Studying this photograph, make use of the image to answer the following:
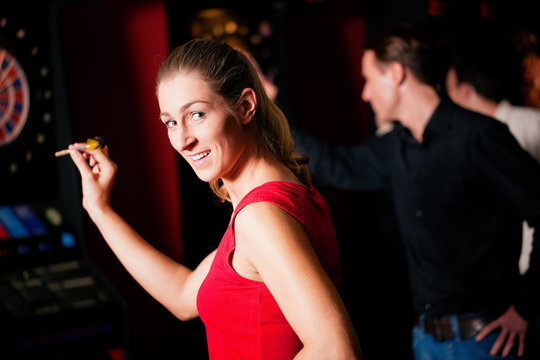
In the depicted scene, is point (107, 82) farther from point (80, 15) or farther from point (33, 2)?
point (33, 2)

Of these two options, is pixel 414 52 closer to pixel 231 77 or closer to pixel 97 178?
pixel 231 77

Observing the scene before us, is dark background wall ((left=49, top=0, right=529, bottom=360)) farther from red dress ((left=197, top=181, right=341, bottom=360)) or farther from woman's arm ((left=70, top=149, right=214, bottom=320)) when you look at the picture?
red dress ((left=197, top=181, right=341, bottom=360))

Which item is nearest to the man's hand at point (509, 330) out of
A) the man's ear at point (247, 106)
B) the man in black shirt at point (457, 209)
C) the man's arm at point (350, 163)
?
the man in black shirt at point (457, 209)

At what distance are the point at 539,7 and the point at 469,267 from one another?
3.38 metres

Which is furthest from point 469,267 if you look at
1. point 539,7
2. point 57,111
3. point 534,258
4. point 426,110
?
point 539,7

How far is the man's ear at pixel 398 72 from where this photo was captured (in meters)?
1.92

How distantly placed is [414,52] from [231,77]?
103 cm

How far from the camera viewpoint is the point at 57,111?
189 centimetres

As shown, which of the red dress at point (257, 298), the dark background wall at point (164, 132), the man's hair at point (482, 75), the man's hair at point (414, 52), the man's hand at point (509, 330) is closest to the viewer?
the red dress at point (257, 298)

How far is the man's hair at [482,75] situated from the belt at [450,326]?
1.47 m

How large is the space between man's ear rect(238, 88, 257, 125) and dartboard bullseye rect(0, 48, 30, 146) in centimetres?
105

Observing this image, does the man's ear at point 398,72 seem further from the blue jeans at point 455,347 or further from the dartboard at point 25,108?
the dartboard at point 25,108

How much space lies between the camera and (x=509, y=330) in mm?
1624

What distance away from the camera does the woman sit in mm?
868
